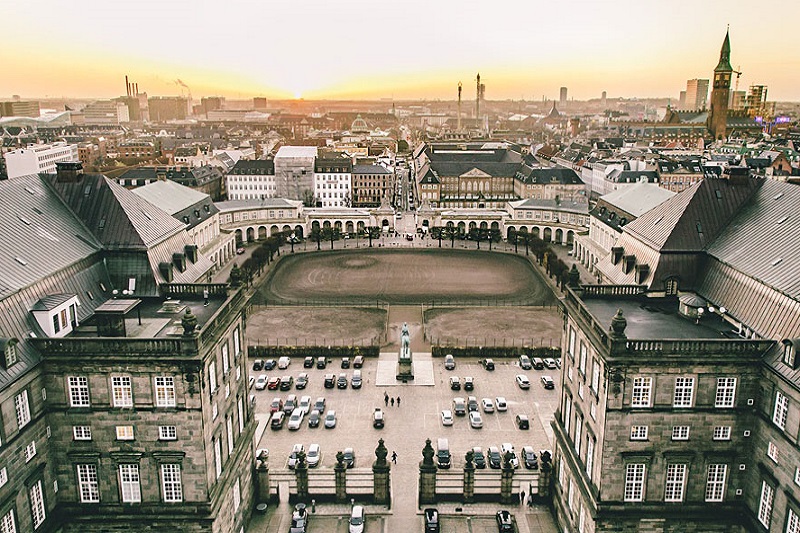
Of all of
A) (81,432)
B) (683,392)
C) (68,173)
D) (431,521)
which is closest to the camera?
(683,392)

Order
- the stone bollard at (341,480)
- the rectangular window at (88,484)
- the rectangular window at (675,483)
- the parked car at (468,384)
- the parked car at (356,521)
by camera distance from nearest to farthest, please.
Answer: the rectangular window at (88,484) < the rectangular window at (675,483) < the parked car at (356,521) < the stone bollard at (341,480) < the parked car at (468,384)

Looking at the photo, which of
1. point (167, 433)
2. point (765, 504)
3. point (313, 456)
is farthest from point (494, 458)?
point (167, 433)

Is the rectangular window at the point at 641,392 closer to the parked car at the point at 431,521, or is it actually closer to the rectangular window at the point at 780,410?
the rectangular window at the point at 780,410

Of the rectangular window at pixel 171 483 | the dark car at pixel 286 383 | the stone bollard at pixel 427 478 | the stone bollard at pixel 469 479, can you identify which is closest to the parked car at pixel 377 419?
the dark car at pixel 286 383

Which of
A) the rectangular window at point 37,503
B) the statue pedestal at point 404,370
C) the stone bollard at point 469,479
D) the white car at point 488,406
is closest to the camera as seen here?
the rectangular window at point 37,503

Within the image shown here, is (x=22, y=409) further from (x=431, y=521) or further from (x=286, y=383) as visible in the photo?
(x=286, y=383)

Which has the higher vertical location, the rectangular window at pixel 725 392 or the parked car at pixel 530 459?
the rectangular window at pixel 725 392
